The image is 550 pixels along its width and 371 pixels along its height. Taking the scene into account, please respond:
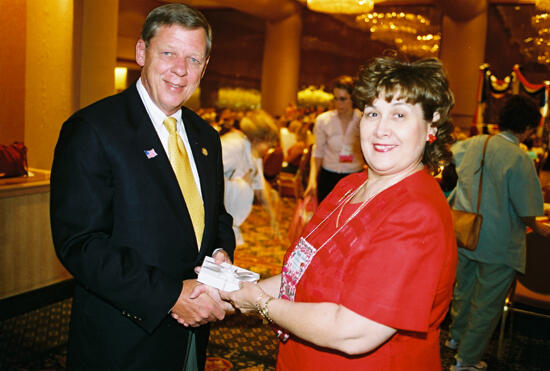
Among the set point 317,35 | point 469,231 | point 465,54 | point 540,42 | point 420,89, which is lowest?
point 469,231

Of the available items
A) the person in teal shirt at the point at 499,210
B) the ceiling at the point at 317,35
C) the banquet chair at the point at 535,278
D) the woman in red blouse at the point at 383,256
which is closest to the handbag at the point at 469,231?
the person in teal shirt at the point at 499,210

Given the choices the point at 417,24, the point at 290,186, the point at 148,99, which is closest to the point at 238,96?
the point at 417,24

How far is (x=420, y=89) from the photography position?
1415mm

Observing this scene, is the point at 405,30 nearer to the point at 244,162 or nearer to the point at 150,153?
the point at 244,162

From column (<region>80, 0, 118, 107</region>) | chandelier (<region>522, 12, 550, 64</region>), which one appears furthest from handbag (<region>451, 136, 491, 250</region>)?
chandelier (<region>522, 12, 550, 64</region>)

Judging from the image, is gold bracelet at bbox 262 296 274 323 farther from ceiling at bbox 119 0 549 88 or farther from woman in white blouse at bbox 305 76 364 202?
ceiling at bbox 119 0 549 88

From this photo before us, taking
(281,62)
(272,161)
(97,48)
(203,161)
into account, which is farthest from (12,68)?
(281,62)

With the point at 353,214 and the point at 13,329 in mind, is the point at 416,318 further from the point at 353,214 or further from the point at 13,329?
the point at 13,329

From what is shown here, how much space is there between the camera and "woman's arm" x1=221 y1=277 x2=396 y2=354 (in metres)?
1.25

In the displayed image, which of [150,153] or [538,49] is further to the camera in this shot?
[538,49]

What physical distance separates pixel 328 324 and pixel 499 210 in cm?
251

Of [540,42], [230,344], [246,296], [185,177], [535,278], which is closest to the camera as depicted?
[246,296]

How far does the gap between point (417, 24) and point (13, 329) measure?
501 inches

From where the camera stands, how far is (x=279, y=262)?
5727 mm
